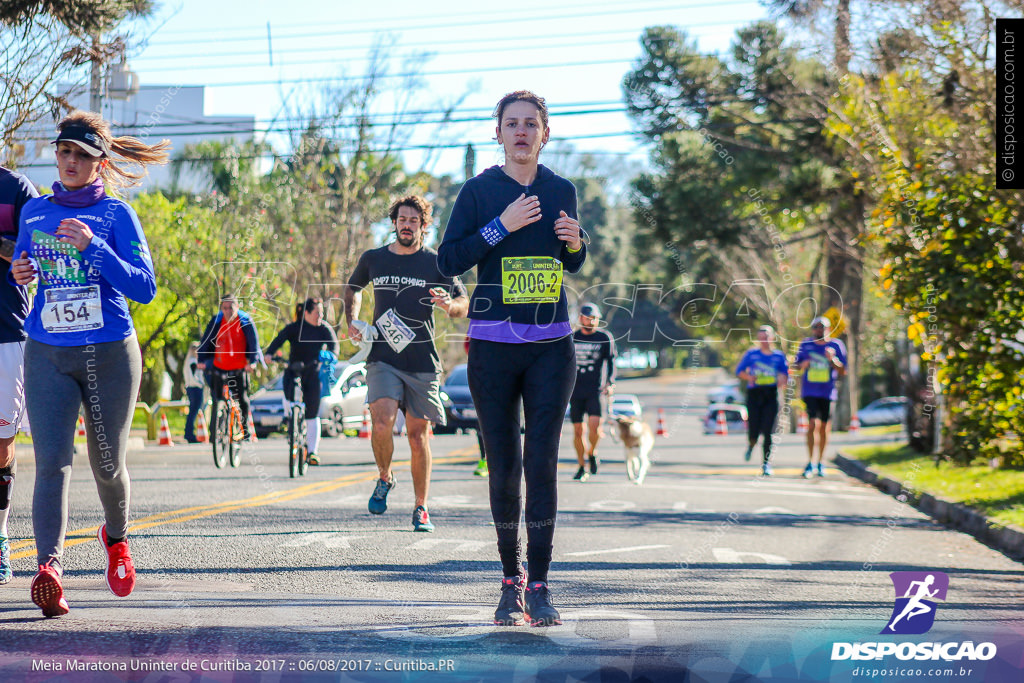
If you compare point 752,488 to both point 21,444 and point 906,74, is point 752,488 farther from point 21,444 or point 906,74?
point 21,444

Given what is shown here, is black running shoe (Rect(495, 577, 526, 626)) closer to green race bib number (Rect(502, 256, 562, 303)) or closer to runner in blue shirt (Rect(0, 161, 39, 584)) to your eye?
green race bib number (Rect(502, 256, 562, 303))

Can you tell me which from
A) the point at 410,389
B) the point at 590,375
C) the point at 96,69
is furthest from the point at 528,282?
the point at 96,69

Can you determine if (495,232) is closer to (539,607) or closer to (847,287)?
(539,607)

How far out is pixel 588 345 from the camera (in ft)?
46.4

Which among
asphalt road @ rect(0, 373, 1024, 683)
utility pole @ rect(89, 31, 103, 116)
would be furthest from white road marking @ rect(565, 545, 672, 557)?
utility pole @ rect(89, 31, 103, 116)

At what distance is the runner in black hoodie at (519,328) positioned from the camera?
15.1ft

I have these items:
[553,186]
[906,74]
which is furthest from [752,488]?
[553,186]

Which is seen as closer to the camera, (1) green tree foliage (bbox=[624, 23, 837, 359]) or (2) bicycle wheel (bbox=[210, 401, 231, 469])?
(2) bicycle wheel (bbox=[210, 401, 231, 469])

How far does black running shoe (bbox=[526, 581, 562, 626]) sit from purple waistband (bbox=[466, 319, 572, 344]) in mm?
1005

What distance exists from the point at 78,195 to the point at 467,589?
2812 mm

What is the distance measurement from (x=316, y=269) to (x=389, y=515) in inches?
831

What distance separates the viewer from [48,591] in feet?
14.3

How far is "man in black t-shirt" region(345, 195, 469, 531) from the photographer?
7750mm

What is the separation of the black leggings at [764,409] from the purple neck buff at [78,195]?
1259cm
